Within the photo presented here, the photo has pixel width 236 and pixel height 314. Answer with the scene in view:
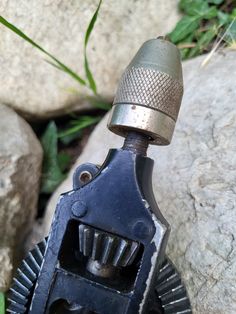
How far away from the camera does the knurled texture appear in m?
0.89

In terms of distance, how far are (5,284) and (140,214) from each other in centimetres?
45

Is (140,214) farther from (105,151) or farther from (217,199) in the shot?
(105,151)

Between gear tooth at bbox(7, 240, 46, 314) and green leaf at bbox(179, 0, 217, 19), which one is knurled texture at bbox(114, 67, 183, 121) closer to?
gear tooth at bbox(7, 240, 46, 314)

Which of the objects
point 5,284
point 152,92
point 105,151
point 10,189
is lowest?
point 5,284

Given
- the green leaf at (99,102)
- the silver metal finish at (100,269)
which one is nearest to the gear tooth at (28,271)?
the silver metal finish at (100,269)

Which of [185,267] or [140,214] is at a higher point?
[140,214]

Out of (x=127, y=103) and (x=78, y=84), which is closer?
(x=127, y=103)

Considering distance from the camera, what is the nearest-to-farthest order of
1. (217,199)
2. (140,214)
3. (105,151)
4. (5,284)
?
(140,214), (217,199), (5,284), (105,151)

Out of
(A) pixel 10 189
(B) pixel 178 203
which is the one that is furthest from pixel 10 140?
(B) pixel 178 203

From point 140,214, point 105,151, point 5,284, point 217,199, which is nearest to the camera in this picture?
point 140,214

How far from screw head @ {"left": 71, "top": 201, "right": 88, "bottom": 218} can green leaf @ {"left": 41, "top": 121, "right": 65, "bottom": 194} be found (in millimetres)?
508

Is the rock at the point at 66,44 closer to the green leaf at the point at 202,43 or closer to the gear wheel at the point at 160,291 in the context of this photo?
the green leaf at the point at 202,43

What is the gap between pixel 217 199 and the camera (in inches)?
41.7

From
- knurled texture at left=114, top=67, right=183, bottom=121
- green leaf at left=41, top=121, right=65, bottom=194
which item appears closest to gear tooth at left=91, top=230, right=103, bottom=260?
knurled texture at left=114, top=67, right=183, bottom=121
